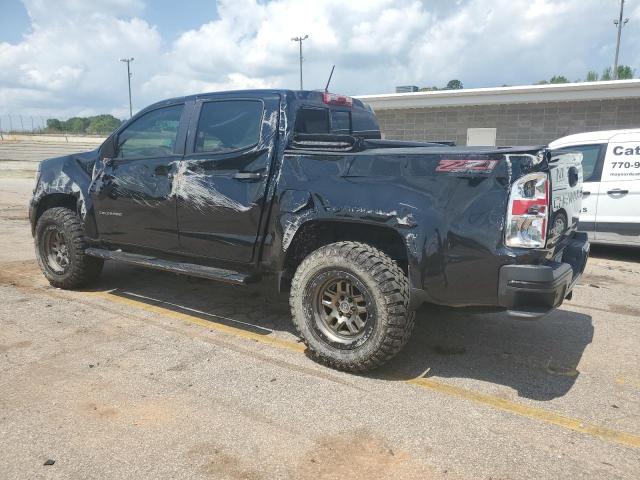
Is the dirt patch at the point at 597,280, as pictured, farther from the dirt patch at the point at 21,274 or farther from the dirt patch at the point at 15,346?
the dirt patch at the point at 21,274

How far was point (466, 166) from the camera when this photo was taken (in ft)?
11.0

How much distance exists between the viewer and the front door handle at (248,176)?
4293 millimetres

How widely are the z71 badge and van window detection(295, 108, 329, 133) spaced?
143 cm

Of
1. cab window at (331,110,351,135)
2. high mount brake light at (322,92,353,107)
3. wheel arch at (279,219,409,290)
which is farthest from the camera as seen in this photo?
cab window at (331,110,351,135)

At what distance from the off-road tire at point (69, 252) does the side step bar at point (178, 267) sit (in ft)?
0.59

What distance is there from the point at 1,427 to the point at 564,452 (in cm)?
311

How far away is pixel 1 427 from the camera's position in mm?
3113

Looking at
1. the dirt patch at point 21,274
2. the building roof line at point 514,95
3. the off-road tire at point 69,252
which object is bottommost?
the dirt patch at point 21,274

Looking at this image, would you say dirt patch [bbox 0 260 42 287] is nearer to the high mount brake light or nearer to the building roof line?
the high mount brake light

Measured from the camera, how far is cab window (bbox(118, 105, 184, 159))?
16.4 feet

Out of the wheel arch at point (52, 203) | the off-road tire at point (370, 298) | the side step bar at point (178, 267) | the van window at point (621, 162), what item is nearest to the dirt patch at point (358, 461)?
the off-road tire at point (370, 298)

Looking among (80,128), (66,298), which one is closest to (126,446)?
(66,298)

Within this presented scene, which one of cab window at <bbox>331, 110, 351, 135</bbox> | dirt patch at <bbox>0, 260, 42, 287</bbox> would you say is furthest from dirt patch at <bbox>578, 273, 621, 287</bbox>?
dirt patch at <bbox>0, 260, 42, 287</bbox>

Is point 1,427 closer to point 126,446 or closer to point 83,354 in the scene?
point 126,446
